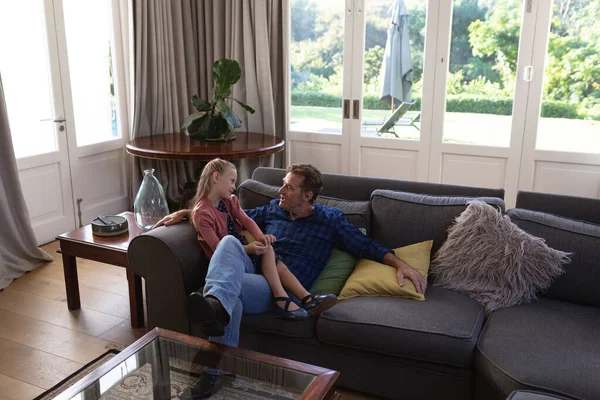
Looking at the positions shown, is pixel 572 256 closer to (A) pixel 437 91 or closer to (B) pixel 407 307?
(B) pixel 407 307

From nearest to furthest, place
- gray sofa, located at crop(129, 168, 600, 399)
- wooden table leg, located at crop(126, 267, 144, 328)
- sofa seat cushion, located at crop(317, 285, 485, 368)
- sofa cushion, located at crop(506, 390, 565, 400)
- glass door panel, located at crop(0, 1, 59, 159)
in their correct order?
1. sofa cushion, located at crop(506, 390, 565, 400)
2. gray sofa, located at crop(129, 168, 600, 399)
3. sofa seat cushion, located at crop(317, 285, 485, 368)
4. wooden table leg, located at crop(126, 267, 144, 328)
5. glass door panel, located at crop(0, 1, 59, 159)

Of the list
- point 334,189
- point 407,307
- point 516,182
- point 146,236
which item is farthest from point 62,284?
point 516,182

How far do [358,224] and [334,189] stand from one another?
280mm

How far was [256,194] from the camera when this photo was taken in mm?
2941

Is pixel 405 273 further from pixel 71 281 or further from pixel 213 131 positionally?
pixel 213 131

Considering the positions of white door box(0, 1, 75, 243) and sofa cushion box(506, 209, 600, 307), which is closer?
sofa cushion box(506, 209, 600, 307)

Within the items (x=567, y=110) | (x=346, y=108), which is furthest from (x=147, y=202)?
(x=567, y=110)

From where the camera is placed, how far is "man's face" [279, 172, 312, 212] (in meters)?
2.60

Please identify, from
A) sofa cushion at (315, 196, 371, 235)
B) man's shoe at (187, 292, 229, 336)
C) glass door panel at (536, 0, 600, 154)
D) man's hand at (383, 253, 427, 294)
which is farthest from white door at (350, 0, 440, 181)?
man's shoe at (187, 292, 229, 336)

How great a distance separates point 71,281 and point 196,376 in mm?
1413

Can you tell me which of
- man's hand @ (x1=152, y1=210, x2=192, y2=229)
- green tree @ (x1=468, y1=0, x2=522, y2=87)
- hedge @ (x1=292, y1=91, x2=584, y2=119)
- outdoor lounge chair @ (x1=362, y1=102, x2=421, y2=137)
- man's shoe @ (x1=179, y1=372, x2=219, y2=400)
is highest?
green tree @ (x1=468, y1=0, x2=522, y2=87)

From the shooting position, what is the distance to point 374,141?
4492 millimetres

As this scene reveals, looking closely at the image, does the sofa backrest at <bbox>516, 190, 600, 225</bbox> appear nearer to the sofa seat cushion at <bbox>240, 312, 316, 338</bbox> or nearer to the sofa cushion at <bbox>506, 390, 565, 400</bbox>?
the sofa cushion at <bbox>506, 390, 565, 400</bbox>

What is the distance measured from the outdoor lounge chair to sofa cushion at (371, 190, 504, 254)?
5.71ft
